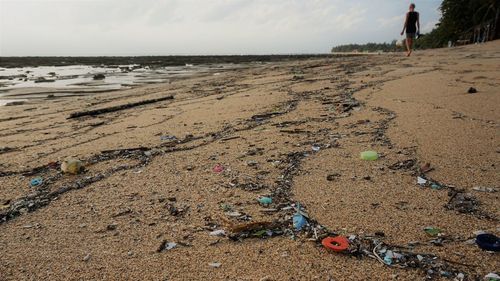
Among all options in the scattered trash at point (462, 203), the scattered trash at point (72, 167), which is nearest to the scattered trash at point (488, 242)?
the scattered trash at point (462, 203)

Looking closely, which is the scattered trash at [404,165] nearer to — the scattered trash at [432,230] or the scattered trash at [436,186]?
the scattered trash at [436,186]

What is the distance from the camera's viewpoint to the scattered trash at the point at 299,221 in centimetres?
177

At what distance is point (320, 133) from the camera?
3.34 meters

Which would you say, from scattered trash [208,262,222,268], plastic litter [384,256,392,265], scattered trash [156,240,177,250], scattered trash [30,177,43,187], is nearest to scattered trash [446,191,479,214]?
plastic litter [384,256,392,265]

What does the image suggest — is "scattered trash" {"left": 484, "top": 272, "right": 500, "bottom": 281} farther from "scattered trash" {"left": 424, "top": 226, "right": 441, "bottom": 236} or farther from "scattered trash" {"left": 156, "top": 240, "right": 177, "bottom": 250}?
"scattered trash" {"left": 156, "top": 240, "right": 177, "bottom": 250}

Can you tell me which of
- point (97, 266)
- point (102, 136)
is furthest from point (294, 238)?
point (102, 136)

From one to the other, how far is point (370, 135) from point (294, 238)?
175 centimetres

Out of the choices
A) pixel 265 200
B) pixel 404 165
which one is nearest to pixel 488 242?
pixel 404 165

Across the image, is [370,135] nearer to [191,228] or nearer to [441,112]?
[441,112]

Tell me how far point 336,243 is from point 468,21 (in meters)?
24.4

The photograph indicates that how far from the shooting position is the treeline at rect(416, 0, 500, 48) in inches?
707

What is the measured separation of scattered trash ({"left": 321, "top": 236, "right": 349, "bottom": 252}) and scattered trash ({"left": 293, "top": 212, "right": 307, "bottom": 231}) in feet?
0.56

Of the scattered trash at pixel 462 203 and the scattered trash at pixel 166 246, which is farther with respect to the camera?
the scattered trash at pixel 462 203

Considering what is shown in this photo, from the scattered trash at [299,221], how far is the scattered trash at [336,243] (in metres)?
0.17
